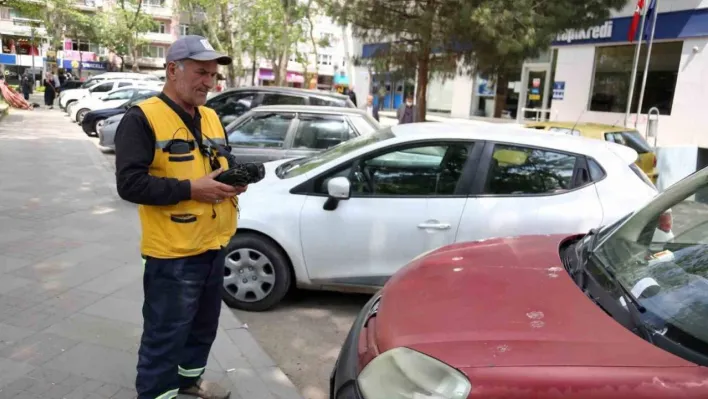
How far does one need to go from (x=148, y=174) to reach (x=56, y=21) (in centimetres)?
4531

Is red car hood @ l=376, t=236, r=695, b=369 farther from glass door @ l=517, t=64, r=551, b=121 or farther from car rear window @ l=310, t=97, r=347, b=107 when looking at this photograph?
glass door @ l=517, t=64, r=551, b=121

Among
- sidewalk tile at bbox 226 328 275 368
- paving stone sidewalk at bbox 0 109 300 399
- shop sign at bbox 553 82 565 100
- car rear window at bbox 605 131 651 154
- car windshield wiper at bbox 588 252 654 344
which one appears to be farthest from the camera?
shop sign at bbox 553 82 565 100

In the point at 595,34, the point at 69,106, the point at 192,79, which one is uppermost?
the point at 595,34

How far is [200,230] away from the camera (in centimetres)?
245

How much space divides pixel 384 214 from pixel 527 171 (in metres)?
1.16

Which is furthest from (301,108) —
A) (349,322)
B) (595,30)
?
(595,30)

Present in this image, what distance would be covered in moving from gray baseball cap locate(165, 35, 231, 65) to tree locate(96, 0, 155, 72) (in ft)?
139

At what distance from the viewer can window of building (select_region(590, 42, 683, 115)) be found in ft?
53.8

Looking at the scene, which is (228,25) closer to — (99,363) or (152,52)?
(99,363)

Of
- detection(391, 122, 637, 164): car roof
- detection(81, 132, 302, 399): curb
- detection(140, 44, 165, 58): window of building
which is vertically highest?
detection(140, 44, 165, 58): window of building

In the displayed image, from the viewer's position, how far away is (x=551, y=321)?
6.29 feet

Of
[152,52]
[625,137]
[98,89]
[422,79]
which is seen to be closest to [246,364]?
[625,137]

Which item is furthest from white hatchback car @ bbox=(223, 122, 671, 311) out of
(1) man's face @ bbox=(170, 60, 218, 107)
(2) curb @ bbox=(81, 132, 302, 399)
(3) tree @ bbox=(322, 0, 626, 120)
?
(3) tree @ bbox=(322, 0, 626, 120)

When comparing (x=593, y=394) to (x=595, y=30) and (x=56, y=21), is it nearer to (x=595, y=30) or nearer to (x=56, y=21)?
(x=595, y=30)
